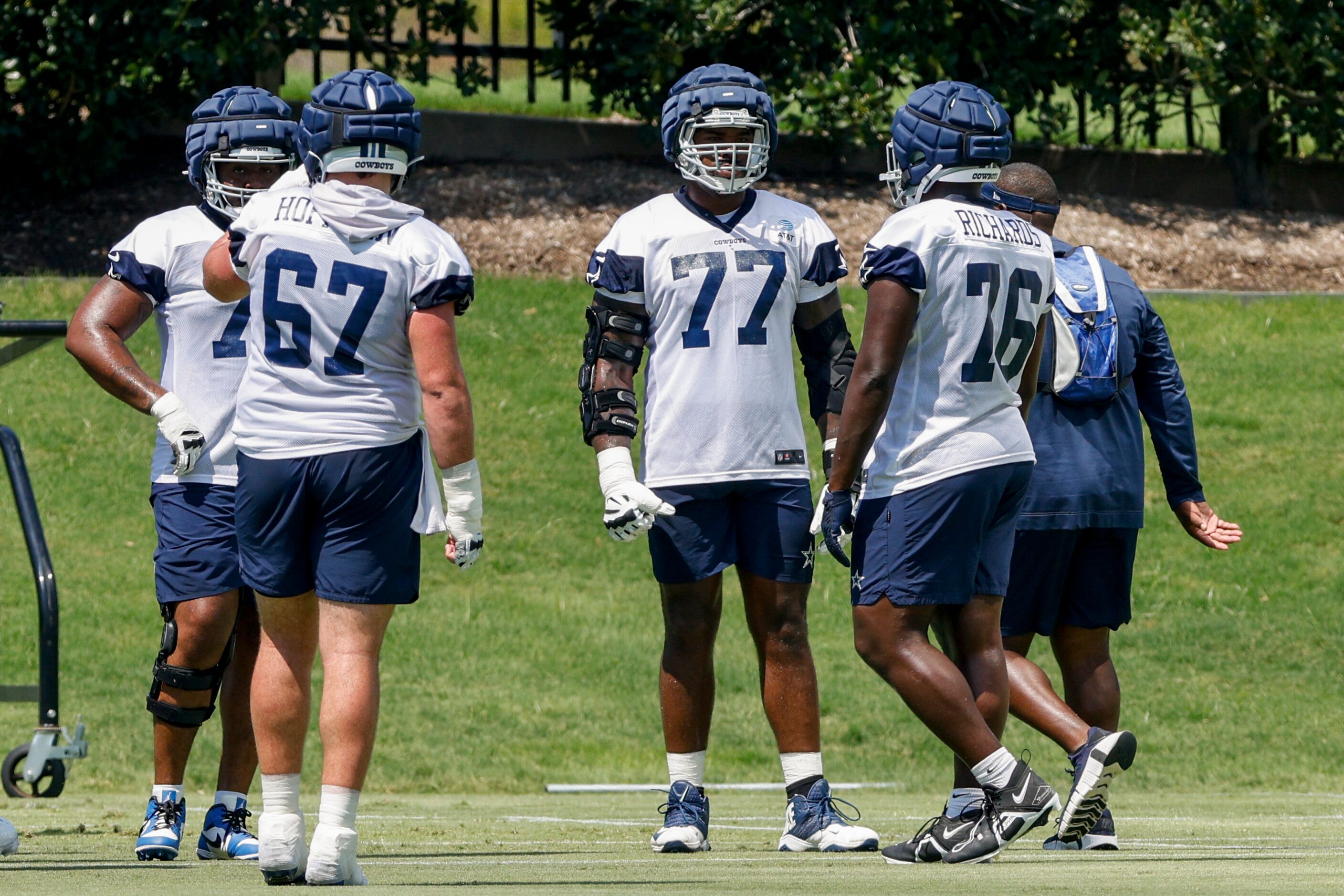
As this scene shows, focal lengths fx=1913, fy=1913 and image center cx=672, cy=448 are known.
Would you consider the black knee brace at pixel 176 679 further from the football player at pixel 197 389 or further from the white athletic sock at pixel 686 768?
the white athletic sock at pixel 686 768

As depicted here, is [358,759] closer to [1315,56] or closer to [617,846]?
[617,846]

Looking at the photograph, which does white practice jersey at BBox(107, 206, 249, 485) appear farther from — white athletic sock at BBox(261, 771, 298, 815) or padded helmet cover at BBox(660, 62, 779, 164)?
padded helmet cover at BBox(660, 62, 779, 164)

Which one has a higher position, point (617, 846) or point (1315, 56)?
point (1315, 56)

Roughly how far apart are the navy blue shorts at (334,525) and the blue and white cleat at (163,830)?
3.60 ft

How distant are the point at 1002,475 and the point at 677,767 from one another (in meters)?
1.35

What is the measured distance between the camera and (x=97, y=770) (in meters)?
9.24

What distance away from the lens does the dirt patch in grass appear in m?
15.1

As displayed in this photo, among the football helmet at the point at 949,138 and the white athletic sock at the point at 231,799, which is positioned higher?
the football helmet at the point at 949,138

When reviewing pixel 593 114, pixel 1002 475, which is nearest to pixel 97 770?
pixel 1002 475

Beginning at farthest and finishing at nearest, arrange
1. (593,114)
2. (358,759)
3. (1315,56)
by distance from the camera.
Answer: (593,114) < (1315,56) < (358,759)

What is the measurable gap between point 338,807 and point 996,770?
170 centimetres

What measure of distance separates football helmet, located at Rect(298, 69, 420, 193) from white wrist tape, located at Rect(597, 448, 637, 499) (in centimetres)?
114

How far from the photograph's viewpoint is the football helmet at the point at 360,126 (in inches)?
195

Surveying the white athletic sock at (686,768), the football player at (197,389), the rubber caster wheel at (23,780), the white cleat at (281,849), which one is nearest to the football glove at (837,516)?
the white athletic sock at (686,768)
